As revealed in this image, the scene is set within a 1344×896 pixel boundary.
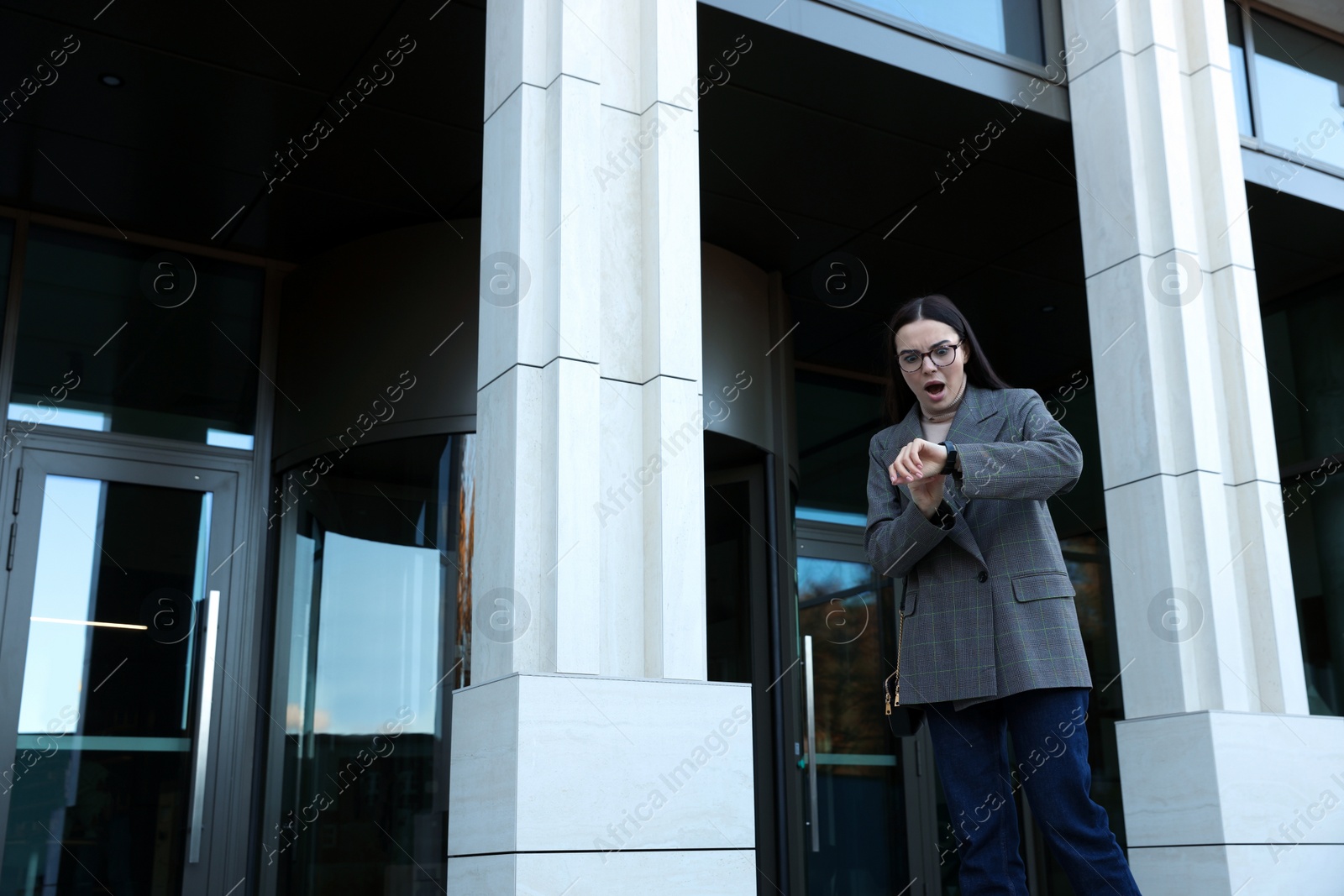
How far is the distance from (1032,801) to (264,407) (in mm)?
4852

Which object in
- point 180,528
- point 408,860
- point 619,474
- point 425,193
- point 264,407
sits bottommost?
point 408,860

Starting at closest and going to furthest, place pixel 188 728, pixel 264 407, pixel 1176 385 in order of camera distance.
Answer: pixel 1176 385, pixel 188 728, pixel 264 407

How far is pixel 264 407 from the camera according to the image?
639cm

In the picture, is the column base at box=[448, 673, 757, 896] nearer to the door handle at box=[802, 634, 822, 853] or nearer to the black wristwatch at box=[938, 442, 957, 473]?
the black wristwatch at box=[938, 442, 957, 473]

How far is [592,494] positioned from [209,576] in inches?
137

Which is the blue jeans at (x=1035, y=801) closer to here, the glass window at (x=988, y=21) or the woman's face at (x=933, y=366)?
the woman's face at (x=933, y=366)

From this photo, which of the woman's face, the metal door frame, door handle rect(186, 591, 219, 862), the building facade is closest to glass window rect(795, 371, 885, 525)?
the building facade

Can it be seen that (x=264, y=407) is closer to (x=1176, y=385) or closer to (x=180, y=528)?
(x=180, y=528)

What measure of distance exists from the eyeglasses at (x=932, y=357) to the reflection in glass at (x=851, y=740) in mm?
4472

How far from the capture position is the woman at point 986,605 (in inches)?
98.4

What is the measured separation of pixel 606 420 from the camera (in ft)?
11.3

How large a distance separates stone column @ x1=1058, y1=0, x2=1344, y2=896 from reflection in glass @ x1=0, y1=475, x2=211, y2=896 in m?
4.18

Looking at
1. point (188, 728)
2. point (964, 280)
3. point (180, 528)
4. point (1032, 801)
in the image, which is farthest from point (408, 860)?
point (964, 280)

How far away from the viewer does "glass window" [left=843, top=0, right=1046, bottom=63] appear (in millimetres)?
5348
